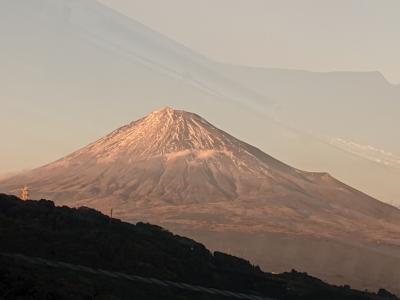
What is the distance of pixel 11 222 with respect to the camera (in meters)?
49.0

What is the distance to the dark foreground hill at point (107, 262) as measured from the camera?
29.0 m

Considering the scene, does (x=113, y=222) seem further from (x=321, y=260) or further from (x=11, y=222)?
(x=321, y=260)

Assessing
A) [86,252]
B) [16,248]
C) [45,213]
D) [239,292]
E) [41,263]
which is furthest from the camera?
[45,213]

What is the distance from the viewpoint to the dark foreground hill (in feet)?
95.1

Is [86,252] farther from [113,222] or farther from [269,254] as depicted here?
[269,254]

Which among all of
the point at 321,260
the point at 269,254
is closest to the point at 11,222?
the point at 269,254

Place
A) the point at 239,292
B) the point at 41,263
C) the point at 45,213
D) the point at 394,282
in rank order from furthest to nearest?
the point at 394,282 < the point at 45,213 < the point at 239,292 < the point at 41,263

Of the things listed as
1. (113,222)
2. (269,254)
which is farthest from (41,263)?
(269,254)

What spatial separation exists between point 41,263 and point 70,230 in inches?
710

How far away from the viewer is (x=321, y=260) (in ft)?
632

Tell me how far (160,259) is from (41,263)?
18691 mm

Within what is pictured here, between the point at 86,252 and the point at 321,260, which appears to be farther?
the point at 321,260

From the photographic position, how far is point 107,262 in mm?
46656

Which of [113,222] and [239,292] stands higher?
[113,222]
